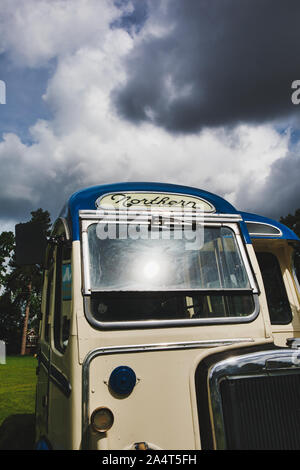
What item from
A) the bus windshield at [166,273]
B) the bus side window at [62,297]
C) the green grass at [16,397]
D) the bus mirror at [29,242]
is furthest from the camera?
the green grass at [16,397]

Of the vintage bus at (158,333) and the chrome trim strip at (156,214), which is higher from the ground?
the chrome trim strip at (156,214)

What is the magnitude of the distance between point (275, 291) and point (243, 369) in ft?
10.0

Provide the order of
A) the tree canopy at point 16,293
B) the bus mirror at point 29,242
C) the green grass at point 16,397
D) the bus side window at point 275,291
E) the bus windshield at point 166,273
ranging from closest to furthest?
1. the bus windshield at point 166,273
2. the bus mirror at point 29,242
3. the bus side window at point 275,291
4. the green grass at point 16,397
5. the tree canopy at point 16,293

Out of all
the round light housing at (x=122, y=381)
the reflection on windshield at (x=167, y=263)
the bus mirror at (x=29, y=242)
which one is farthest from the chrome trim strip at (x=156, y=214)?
the round light housing at (x=122, y=381)

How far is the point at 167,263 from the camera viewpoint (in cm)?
318

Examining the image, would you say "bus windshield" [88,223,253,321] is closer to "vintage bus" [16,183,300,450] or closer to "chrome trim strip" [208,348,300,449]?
"vintage bus" [16,183,300,450]

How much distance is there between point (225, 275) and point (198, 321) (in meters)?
0.65

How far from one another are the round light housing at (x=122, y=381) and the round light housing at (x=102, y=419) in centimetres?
14

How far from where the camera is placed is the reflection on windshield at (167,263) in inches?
118

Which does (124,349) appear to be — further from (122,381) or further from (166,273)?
(166,273)

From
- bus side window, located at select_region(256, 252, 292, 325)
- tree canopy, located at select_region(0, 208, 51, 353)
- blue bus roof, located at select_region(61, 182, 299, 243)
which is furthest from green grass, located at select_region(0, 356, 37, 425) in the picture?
tree canopy, located at select_region(0, 208, 51, 353)

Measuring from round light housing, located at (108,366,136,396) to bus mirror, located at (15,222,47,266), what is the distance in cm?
140

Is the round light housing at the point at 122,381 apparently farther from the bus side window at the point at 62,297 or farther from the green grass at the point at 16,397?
→ the green grass at the point at 16,397

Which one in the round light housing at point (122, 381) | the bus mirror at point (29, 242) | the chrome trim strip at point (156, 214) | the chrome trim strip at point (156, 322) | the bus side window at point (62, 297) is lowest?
the round light housing at point (122, 381)
